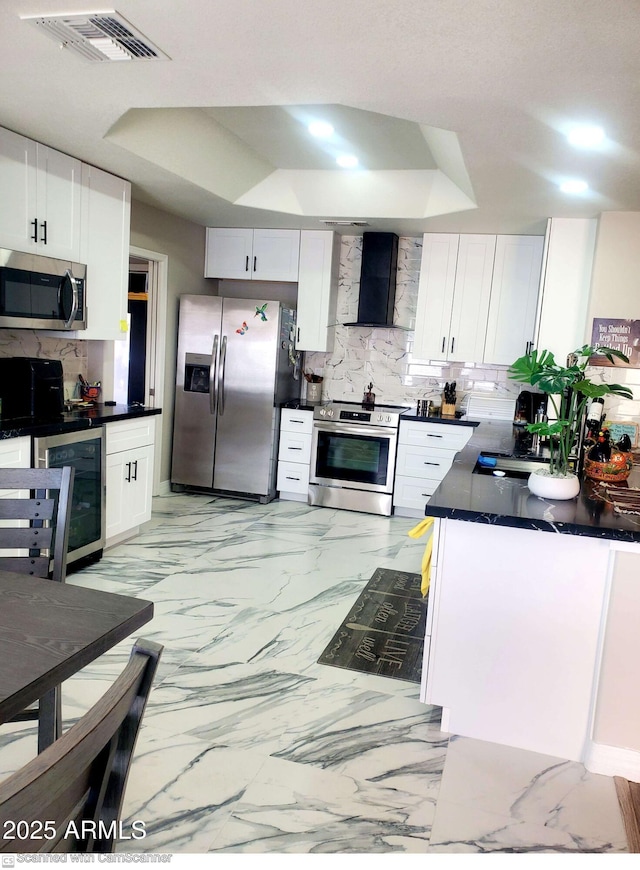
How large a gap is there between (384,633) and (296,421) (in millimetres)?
2676

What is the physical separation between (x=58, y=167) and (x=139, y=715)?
3568 millimetres

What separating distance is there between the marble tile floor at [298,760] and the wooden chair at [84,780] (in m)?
1.09

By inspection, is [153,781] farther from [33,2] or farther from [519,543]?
[33,2]

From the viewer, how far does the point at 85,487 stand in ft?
12.4

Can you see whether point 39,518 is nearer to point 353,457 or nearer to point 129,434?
point 129,434

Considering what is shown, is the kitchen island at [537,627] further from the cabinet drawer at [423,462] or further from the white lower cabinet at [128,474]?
the cabinet drawer at [423,462]

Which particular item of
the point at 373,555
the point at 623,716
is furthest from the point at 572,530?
the point at 373,555

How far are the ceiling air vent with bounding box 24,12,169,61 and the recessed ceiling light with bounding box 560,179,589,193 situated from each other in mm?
2316

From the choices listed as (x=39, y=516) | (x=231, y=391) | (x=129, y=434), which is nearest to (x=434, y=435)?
(x=231, y=391)

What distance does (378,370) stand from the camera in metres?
5.98

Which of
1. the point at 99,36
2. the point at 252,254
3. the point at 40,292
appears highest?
the point at 99,36

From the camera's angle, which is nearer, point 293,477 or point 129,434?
point 129,434

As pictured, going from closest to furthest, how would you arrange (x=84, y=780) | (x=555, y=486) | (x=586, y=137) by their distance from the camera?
(x=84, y=780)
(x=555, y=486)
(x=586, y=137)

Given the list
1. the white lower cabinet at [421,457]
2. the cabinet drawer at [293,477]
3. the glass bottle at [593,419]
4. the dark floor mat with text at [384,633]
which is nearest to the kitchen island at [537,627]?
the dark floor mat with text at [384,633]
